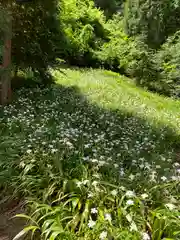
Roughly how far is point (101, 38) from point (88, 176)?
17.7 metres

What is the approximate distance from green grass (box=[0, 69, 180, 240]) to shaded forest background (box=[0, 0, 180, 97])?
2.21m

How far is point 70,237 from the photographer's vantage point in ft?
10.0

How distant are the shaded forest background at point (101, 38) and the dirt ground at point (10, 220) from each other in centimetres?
494

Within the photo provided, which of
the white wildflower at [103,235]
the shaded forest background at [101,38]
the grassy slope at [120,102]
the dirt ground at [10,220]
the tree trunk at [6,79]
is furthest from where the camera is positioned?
the grassy slope at [120,102]

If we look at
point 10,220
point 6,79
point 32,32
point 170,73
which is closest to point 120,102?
point 32,32

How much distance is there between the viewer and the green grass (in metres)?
3.21

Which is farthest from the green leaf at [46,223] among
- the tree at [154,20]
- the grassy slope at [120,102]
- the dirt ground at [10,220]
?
the tree at [154,20]

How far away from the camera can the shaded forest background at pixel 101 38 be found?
8445mm

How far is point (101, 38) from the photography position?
67.8 ft

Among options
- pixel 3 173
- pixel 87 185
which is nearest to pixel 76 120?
pixel 3 173

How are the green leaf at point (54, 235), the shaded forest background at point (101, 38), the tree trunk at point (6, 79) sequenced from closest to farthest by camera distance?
the green leaf at point (54, 235)
the tree trunk at point (6, 79)
the shaded forest background at point (101, 38)

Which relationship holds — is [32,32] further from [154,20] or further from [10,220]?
[154,20]

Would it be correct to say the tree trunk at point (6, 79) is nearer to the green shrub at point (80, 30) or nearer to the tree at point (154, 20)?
the green shrub at point (80, 30)

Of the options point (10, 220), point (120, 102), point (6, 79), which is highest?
point (6, 79)
